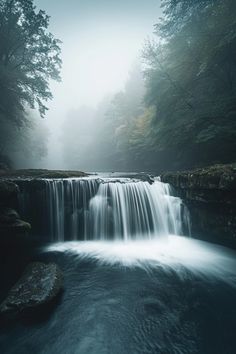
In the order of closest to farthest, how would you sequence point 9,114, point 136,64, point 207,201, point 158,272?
point 158,272 → point 207,201 → point 9,114 → point 136,64

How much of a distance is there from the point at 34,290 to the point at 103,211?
468 cm

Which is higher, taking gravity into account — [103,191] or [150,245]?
[103,191]

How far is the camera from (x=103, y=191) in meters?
8.71

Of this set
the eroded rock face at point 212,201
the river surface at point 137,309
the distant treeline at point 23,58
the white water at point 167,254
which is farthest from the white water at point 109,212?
the distant treeline at point 23,58

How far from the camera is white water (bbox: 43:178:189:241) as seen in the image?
26.3 feet

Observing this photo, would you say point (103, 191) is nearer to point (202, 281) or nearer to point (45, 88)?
point (202, 281)

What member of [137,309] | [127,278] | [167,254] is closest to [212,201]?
[167,254]

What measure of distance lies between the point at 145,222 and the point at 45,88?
15118mm

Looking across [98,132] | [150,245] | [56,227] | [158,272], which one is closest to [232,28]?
[150,245]

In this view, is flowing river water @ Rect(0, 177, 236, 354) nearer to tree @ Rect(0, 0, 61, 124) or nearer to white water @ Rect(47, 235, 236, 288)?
white water @ Rect(47, 235, 236, 288)

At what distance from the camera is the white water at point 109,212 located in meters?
8.02

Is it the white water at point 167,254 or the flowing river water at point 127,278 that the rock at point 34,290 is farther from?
the white water at point 167,254

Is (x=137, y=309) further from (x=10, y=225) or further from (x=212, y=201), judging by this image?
(x=212, y=201)

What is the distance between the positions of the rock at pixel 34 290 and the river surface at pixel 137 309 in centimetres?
21
